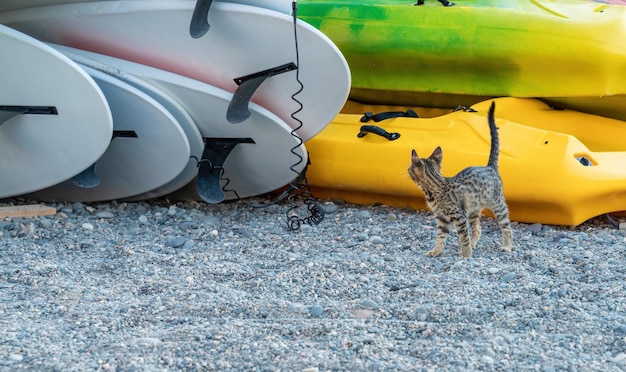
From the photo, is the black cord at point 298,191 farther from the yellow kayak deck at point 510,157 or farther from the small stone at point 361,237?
the small stone at point 361,237

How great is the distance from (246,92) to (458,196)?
103 centimetres

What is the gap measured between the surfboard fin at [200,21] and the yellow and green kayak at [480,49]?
122 centimetres

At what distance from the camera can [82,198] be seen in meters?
4.32

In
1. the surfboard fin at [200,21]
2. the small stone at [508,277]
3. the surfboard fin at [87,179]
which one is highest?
the surfboard fin at [200,21]

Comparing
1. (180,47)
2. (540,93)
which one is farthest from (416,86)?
(180,47)

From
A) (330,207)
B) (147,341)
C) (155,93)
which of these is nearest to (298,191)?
(330,207)

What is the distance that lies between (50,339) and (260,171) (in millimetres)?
1848

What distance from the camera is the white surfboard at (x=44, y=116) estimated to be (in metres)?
3.71

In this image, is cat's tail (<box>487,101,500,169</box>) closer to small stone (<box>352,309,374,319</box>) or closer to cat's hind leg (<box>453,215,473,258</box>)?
cat's hind leg (<box>453,215,473,258</box>)

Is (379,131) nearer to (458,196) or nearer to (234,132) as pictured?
(234,132)

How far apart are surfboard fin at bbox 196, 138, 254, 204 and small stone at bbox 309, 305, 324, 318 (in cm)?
136

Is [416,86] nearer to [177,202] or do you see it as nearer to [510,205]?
[510,205]

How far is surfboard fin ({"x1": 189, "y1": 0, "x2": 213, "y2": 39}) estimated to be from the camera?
376cm

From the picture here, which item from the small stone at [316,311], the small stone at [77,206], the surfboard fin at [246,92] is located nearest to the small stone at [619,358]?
the small stone at [316,311]
